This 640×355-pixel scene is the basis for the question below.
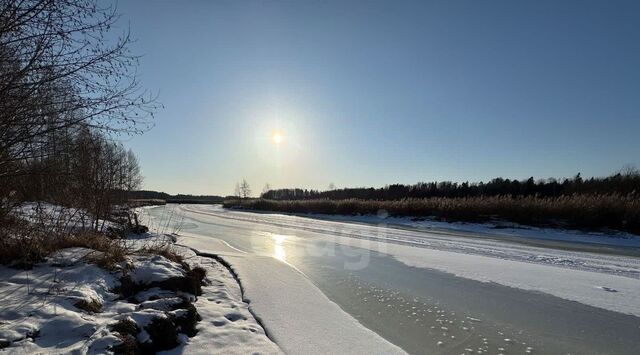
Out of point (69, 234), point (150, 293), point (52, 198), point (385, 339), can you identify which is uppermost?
point (52, 198)

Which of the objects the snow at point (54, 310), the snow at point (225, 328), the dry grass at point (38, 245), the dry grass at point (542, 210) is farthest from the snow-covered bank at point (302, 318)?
the dry grass at point (542, 210)

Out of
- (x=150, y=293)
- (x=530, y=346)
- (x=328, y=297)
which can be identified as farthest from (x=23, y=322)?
(x=530, y=346)

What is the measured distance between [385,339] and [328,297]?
2.04m

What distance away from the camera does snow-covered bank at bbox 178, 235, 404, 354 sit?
14.6ft

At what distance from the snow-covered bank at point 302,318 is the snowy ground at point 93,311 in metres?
0.25

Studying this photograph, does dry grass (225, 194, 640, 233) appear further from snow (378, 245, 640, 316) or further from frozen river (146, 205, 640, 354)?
snow (378, 245, 640, 316)

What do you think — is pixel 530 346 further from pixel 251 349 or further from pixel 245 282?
pixel 245 282

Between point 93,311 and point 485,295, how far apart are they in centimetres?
592

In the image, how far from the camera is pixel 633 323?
5391 millimetres

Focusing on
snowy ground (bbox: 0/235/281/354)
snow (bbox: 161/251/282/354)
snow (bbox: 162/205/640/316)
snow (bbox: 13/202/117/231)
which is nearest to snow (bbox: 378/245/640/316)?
snow (bbox: 162/205/640/316)

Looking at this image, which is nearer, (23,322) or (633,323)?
(23,322)

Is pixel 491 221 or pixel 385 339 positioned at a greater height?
pixel 491 221

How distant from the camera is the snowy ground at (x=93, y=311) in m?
3.56

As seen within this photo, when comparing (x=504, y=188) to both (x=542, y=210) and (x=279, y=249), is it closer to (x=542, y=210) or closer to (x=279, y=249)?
(x=542, y=210)
